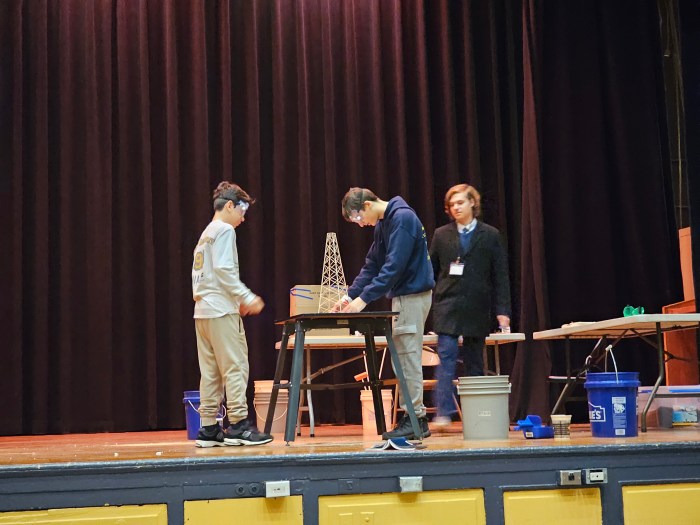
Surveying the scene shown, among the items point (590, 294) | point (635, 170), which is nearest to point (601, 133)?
point (635, 170)

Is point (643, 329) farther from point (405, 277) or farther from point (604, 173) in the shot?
point (604, 173)

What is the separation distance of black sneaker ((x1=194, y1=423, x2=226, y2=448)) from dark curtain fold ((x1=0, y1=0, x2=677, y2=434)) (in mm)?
2977

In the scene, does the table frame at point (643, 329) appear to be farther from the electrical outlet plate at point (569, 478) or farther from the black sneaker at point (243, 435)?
the black sneaker at point (243, 435)

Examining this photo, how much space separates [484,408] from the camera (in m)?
4.78

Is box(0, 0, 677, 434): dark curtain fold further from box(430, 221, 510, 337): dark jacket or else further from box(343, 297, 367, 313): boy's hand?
box(343, 297, 367, 313): boy's hand

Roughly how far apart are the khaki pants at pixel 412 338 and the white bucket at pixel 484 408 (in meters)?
0.28

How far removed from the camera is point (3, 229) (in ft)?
24.6

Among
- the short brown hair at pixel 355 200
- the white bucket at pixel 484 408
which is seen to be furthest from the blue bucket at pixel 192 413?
the white bucket at pixel 484 408

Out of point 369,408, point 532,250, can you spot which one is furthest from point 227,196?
point 532,250

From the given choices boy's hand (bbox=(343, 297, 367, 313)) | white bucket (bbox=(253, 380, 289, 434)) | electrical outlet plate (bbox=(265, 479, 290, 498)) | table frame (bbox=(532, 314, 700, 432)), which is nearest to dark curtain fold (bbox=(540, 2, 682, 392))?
table frame (bbox=(532, 314, 700, 432))

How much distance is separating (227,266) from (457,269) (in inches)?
62.6

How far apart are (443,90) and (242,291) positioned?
4.36 meters

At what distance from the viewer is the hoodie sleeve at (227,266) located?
4.67 m

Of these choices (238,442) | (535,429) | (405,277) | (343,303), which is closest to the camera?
(238,442)
